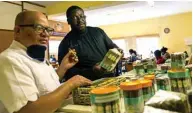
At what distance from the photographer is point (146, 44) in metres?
7.32

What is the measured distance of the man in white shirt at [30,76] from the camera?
0.85 m

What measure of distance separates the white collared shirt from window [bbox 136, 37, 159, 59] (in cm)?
639

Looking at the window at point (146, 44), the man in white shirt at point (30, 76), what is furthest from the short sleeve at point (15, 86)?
the window at point (146, 44)

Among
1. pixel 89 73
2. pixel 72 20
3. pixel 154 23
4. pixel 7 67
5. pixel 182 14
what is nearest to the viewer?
pixel 7 67

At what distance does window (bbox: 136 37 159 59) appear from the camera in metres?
7.16

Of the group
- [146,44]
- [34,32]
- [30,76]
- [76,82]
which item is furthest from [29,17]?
[146,44]

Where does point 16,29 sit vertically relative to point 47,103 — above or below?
above

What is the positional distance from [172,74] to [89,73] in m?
0.94

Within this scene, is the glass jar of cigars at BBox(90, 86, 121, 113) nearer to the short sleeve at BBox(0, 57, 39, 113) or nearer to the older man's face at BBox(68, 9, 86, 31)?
the short sleeve at BBox(0, 57, 39, 113)

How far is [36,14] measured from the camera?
3.70 ft

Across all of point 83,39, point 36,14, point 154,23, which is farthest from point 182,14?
point 36,14

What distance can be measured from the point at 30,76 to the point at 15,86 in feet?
0.32

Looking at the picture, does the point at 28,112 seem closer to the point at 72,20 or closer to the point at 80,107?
the point at 80,107

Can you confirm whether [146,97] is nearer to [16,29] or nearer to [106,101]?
[106,101]
